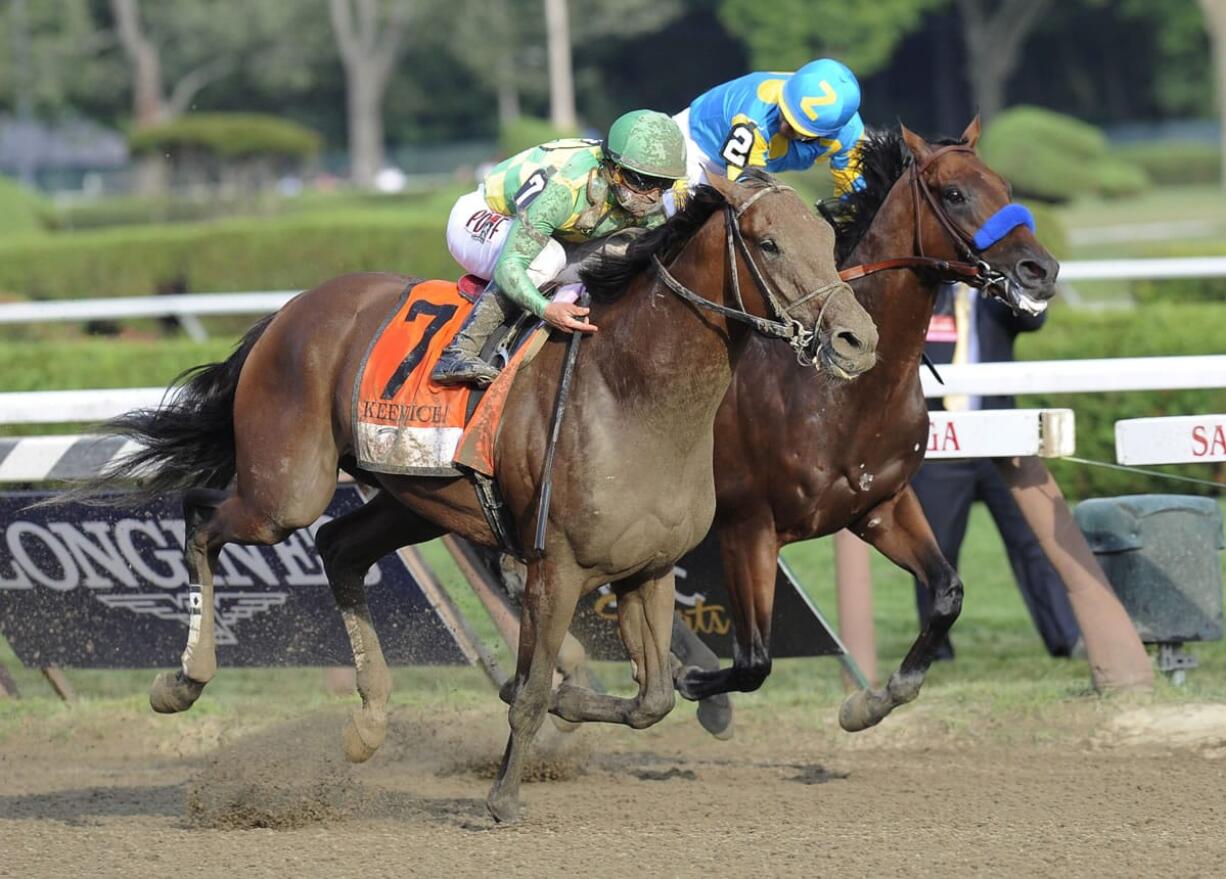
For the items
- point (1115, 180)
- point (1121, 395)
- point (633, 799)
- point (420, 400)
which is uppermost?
point (420, 400)

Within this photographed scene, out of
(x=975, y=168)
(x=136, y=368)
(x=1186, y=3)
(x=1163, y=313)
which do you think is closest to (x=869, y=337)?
(x=975, y=168)

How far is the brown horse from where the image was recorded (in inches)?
165

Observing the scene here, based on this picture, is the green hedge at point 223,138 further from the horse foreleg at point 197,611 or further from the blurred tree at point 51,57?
the horse foreleg at point 197,611

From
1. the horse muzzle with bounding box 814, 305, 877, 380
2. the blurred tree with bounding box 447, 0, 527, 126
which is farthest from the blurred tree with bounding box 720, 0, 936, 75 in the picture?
the horse muzzle with bounding box 814, 305, 877, 380

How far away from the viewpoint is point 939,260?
4.99 meters

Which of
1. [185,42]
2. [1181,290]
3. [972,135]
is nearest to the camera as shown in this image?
[972,135]

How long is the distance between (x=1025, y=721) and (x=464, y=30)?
Answer: 4223cm

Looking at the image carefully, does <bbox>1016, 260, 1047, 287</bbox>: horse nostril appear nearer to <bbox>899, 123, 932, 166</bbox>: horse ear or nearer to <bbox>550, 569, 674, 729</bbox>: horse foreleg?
<bbox>899, 123, 932, 166</bbox>: horse ear

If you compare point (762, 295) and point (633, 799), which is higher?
point (762, 295)

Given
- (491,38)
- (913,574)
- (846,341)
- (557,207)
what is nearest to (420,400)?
(557,207)

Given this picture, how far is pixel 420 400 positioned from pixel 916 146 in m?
1.59

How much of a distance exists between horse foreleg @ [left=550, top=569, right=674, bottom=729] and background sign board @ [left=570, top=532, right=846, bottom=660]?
1046 millimetres

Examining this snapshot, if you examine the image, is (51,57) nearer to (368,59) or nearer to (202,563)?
(368,59)

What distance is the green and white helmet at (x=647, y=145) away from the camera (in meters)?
4.33
